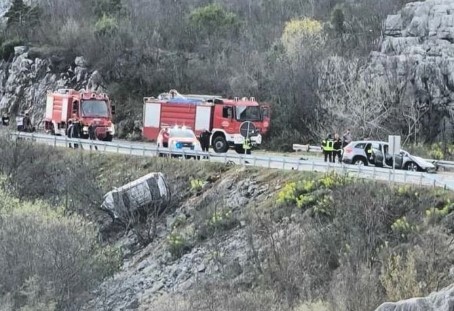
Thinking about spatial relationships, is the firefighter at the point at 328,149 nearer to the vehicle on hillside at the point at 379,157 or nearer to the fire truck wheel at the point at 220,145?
the vehicle on hillside at the point at 379,157

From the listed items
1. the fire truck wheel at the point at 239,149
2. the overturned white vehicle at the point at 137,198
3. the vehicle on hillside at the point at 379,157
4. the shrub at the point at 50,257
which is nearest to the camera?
the shrub at the point at 50,257

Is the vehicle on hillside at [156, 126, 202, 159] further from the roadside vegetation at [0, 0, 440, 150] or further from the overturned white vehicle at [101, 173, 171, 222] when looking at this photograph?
the roadside vegetation at [0, 0, 440, 150]

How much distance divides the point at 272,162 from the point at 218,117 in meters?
9.20

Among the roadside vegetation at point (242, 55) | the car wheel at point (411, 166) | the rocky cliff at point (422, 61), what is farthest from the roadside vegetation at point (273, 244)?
the rocky cliff at point (422, 61)

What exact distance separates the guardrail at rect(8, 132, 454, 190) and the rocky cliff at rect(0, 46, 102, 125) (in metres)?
18.0

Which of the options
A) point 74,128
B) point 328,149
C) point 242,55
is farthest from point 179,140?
point 242,55

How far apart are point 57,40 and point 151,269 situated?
43445 mm

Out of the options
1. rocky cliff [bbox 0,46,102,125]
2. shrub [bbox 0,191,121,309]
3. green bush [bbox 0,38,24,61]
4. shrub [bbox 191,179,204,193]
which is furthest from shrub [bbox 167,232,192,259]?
green bush [bbox 0,38,24,61]

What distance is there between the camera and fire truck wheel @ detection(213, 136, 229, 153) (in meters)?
41.2

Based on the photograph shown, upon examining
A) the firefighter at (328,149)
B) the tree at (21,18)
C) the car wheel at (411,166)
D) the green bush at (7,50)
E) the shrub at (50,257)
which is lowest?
the shrub at (50,257)

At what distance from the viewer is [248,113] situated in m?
41.8

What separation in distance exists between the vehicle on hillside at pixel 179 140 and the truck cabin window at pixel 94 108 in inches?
274

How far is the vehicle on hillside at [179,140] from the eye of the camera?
38.4 m

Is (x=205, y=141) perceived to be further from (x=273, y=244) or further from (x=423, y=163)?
(x=273, y=244)
